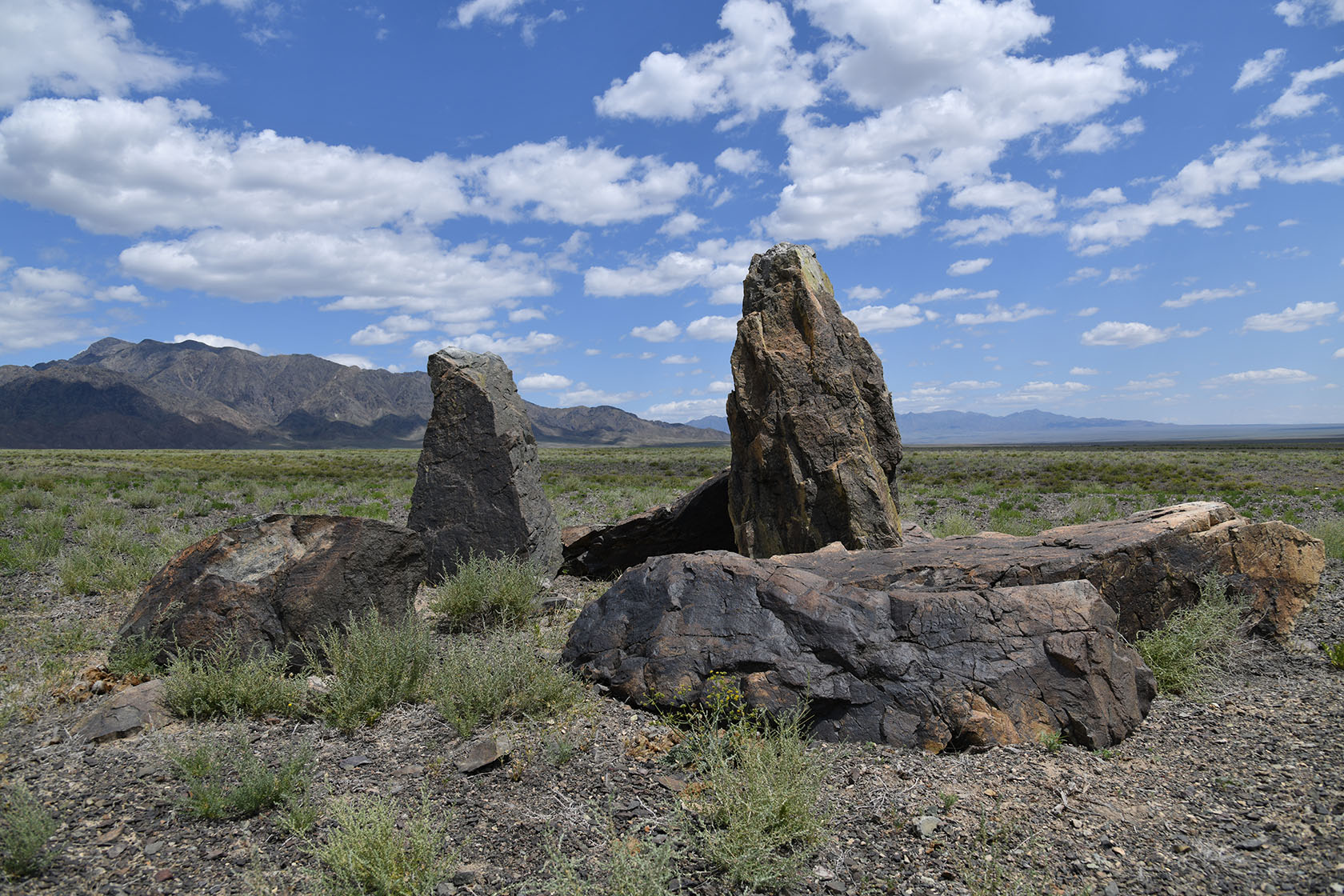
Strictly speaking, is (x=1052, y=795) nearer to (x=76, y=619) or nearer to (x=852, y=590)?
(x=852, y=590)

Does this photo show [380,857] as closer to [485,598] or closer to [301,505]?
[485,598]

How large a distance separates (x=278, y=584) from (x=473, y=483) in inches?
146

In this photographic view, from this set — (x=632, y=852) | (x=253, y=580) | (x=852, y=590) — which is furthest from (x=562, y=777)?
(x=253, y=580)

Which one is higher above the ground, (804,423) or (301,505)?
(804,423)

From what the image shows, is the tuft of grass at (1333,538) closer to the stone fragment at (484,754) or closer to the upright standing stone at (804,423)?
the upright standing stone at (804,423)

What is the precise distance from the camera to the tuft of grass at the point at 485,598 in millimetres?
9336

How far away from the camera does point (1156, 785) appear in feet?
17.1

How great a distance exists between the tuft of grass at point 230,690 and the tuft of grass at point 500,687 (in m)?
1.30

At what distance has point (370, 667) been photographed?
263 inches

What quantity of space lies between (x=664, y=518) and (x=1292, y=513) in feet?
59.5

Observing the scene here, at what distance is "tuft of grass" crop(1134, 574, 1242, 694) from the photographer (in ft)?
22.9

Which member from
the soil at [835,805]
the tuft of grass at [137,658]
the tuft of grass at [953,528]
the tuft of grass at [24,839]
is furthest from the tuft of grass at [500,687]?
the tuft of grass at [953,528]

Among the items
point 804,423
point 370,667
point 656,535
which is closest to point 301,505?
point 656,535

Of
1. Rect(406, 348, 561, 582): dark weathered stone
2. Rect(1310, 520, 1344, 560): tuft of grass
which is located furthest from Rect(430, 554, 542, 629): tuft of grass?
Rect(1310, 520, 1344, 560): tuft of grass
